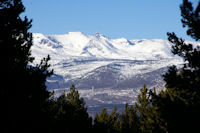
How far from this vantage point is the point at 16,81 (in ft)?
47.5

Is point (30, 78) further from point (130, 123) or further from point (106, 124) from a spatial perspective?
point (130, 123)

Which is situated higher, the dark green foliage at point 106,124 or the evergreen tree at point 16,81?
the evergreen tree at point 16,81

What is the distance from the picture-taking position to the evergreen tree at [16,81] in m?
13.9

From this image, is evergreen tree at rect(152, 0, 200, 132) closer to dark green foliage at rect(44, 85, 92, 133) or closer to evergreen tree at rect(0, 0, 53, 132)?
evergreen tree at rect(0, 0, 53, 132)

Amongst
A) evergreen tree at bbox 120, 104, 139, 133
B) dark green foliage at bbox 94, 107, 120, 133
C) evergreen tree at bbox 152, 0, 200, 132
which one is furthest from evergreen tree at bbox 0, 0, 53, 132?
evergreen tree at bbox 120, 104, 139, 133

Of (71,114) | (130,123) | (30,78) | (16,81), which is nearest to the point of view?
(16,81)

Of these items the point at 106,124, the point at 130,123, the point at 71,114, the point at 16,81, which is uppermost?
the point at 16,81

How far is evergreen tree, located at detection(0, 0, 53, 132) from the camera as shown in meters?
13.9

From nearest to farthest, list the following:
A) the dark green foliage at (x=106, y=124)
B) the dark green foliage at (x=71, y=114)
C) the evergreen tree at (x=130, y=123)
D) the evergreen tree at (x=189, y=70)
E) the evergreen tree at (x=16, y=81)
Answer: the evergreen tree at (x=16, y=81) → the evergreen tree at (x=189, y=70) → the dark green foliage at (x=71, y=114) → the dark green foliage at (x=106, y=124) → the evergreen tree at (x=130, y=123)

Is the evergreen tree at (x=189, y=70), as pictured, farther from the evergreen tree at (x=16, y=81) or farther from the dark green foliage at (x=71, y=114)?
the dark green foliage at (x=71, y=114)

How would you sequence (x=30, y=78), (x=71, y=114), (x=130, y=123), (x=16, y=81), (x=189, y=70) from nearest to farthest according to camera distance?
1. (x=16, y=81)
2. (x=30, y=78)
3. (x=189, y=70)
4. (x=71, y=114)
5. (x=130, y=123)

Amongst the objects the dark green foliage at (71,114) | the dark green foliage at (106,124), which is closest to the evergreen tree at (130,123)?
the dark green foliage at (106,124)

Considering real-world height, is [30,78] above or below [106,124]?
above

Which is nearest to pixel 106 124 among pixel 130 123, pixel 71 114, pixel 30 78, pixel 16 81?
pixel 130 123
